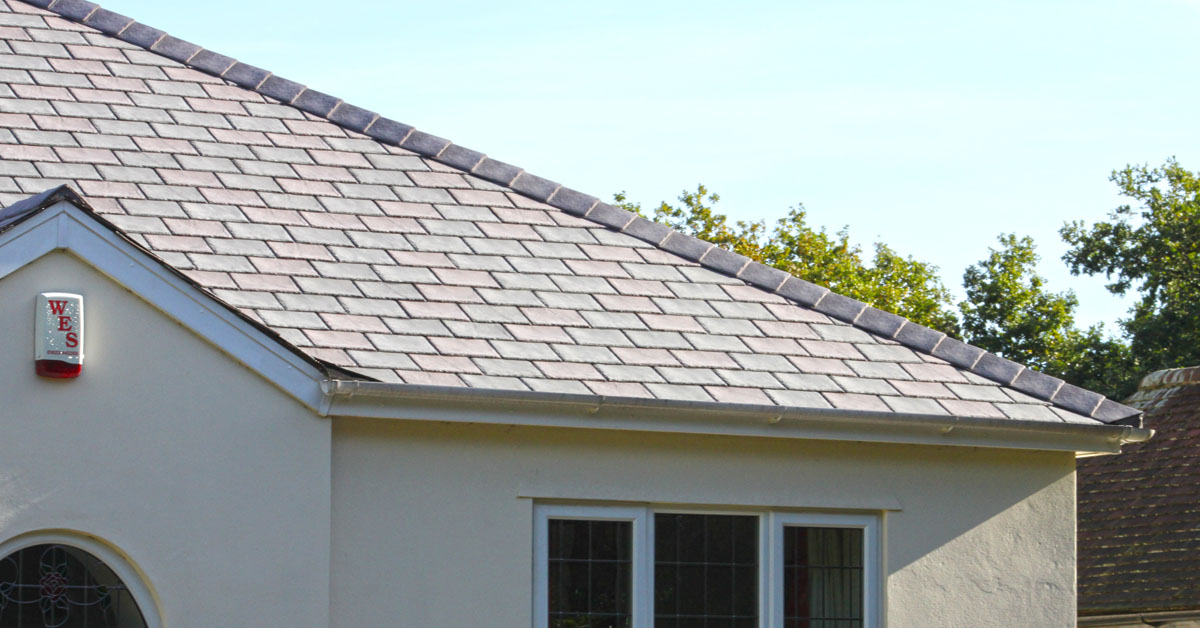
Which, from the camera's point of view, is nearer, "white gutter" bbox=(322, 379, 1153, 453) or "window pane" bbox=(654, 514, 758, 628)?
"white gutter" bbox=(322, 379, 1153, 453)

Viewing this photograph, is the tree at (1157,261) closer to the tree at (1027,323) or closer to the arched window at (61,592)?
the tree at (1027,323)

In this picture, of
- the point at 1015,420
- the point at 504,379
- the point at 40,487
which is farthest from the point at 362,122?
the point at 1015,420

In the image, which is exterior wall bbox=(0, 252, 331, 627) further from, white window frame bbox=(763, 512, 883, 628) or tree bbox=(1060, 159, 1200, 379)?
tree bbox=(1060, 159, 1200, 379)

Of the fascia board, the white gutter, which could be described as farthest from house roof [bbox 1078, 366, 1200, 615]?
the fascia board

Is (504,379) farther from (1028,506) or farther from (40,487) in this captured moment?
(1028,506)

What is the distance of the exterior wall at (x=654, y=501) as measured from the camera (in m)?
8.00

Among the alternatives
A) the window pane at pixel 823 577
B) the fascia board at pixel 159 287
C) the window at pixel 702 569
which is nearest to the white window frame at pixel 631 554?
the window at pixel 702 569

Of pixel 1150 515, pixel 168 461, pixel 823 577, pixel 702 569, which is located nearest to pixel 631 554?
pixel 702 569

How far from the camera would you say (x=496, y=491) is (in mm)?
8281

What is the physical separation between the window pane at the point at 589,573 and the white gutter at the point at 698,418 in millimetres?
727

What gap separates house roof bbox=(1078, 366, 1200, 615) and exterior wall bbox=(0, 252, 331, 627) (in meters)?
10.8

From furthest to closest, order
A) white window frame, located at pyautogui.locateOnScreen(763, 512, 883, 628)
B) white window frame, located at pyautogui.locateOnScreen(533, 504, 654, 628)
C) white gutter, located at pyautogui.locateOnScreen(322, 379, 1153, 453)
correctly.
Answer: white window frame, located at pyautogui.locateOnScreen(763, 512, 883, 628) < white window frame, located at pyautogui.locateOnScreen(533, 504, 654, 628) < white gutter, located at pyautogui.locateOnScreen(322, 379, 1153, 453)

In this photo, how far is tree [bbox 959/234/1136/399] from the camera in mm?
37156

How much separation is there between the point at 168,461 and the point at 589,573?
2.60 metres
